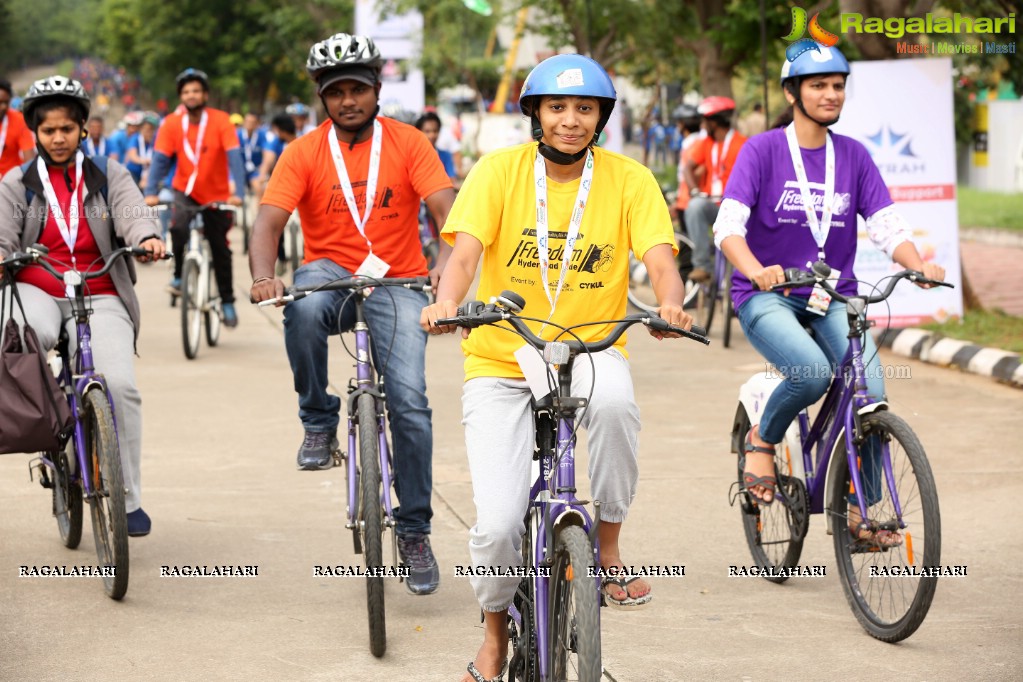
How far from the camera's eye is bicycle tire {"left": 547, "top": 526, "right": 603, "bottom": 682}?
370cm

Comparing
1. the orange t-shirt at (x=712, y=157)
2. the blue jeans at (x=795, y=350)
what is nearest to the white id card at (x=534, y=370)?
the blue jeans at (x=795, y=350)

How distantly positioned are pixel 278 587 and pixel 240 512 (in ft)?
4.01

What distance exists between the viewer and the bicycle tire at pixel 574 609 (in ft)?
12.1

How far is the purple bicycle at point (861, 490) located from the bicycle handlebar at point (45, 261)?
2446 mm

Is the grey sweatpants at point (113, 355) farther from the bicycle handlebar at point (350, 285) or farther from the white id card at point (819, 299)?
the white id card at point (819, 299)

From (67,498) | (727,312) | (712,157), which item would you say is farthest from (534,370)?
(712,157)

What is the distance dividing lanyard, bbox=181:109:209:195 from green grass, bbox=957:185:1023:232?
41.2 feet

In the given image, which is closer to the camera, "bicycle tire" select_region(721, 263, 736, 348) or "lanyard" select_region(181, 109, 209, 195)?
"bicycle tire" select_region(721, 263, 736, 348)

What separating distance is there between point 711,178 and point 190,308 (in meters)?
4.41

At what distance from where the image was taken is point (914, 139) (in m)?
12.2

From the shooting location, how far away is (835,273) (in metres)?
5.71

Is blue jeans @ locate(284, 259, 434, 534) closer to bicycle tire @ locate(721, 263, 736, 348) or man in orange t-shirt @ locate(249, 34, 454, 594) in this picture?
man in orange t-shirt @ locate(249, 34, 454, 594)

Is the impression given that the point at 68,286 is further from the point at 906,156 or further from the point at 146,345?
the point at 906,156

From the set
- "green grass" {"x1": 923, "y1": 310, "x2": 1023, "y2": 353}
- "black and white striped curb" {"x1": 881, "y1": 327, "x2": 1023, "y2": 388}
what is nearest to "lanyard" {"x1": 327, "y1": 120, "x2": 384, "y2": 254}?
"black and white striped curb" {"x1": 881, "y1": 327, "x2": 1023, "y2": 388}
